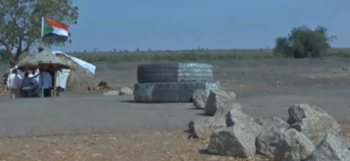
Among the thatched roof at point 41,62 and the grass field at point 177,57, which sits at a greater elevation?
the thatched roof at point 41,62

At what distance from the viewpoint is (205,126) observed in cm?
974

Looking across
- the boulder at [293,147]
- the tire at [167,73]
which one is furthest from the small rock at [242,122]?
the tire at [167,73]

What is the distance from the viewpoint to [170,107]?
13.4m

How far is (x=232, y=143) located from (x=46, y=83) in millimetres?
14594

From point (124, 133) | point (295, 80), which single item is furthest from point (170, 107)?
point (295, 80)

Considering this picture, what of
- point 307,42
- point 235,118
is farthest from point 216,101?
point 307,42

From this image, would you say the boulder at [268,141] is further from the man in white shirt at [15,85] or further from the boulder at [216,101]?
the man in white shirt at [15,85]

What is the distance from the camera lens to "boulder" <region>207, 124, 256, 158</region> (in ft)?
26.8

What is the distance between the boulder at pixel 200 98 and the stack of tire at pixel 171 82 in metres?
1.09

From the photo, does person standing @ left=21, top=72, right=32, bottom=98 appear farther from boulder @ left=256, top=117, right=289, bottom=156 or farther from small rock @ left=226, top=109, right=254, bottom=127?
boulder @ left=256, top=117, right=289, bottom=156

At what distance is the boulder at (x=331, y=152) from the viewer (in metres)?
6.56

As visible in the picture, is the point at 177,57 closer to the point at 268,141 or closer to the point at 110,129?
the point at 110,129

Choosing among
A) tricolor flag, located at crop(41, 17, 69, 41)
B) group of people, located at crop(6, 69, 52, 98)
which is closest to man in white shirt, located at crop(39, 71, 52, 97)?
group of people, located at crop(6, 69, 52, 98)

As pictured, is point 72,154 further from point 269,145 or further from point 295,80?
point 295,80
